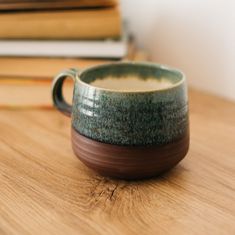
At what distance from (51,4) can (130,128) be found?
0.35 metres

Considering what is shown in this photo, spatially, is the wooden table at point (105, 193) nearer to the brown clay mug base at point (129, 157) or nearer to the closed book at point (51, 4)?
the brown clay mug base at point (129, 157)

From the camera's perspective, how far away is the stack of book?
2.23 ft

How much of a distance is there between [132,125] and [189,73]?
398mm

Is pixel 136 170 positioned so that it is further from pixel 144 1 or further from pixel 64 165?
pixel 144 1

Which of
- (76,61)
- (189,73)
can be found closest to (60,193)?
(76,61)

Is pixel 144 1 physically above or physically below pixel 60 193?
above

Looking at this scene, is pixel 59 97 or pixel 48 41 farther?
pixel 48 41

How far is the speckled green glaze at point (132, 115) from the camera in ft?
1.35

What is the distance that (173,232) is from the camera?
37cm

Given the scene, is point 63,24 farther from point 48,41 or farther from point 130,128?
point 130,128

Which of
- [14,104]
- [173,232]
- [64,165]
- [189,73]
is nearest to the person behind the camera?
[173,232]

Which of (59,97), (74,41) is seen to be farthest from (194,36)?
(59,97)

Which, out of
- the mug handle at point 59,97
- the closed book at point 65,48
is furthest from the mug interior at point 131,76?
the closed book at point 65,48

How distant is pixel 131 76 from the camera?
53 cm
